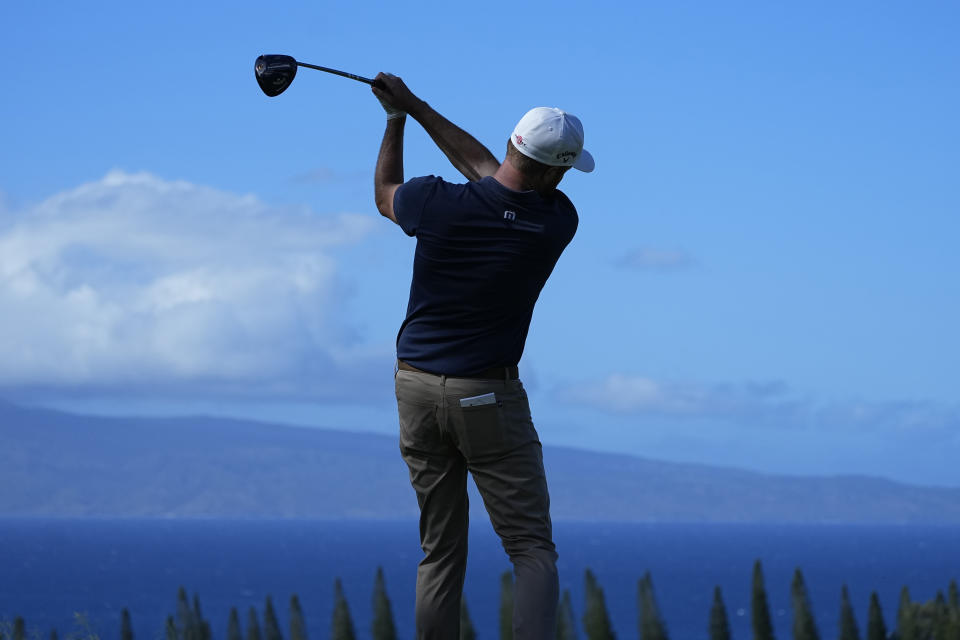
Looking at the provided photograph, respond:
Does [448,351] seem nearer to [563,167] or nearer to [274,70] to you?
[563,167]

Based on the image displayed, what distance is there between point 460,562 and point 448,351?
0.84 meters

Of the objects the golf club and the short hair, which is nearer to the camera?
the short hair

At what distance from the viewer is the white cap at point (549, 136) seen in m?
4.89

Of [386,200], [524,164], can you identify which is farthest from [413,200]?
[524,164]

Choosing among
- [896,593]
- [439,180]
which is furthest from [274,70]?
[896,593]

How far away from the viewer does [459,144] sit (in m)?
5.38

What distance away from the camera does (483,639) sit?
142750 mm

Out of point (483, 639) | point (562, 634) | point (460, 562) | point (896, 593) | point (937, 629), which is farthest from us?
point (896, 593)

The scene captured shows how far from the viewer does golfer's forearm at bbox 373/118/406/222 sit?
523 centimetres

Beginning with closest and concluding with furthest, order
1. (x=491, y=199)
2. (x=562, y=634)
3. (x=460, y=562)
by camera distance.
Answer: (x=491, y=199) → (x=460, y=562) → (x=562, y=634)

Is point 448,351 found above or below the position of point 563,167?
below

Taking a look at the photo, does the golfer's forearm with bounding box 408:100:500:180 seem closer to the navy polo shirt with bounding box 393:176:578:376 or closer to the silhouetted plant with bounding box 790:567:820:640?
the navy polo shirt with bounding box 393:176:578:376

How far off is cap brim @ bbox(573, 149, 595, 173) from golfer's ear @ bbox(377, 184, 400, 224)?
0.67 meters

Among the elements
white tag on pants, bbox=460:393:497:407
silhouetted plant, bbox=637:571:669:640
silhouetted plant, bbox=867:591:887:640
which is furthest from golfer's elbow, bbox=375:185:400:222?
silhouetted plant, bbox=867:591:887:640
